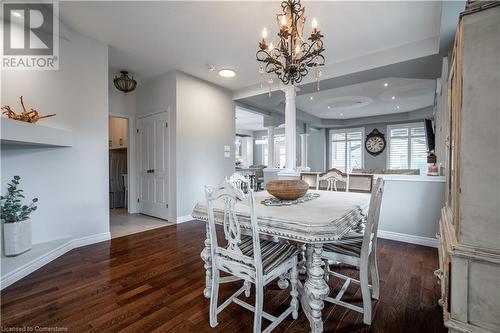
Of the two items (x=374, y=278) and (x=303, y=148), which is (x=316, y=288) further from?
(x=303, y=148)

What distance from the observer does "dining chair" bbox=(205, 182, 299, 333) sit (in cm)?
133

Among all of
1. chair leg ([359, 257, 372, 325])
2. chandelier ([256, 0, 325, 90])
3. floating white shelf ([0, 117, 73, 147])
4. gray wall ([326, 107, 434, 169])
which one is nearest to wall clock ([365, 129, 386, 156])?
gray wall ([326, 107, 434, 169])

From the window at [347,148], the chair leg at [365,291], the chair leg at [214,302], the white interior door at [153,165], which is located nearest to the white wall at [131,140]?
the white interior door at [153,165]

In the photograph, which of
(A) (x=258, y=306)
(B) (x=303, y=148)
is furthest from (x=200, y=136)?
(B) (x=303, y=148)

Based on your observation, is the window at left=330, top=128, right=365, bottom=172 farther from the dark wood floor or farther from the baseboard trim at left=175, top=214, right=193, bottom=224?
the baseboard trim at left=175, top=214, right=193, bottom=224

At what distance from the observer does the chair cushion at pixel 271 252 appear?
55.6 inches

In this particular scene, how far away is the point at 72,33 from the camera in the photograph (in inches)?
114

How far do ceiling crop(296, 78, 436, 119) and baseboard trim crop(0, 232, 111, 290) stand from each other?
199 inches

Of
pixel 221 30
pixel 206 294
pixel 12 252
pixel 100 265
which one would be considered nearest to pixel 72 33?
pixel 221 30

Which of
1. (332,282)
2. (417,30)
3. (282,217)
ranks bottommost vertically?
(332,282)

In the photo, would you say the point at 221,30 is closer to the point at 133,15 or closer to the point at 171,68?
the point at 133,15

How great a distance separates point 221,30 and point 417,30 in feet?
7.66

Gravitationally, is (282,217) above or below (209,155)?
below

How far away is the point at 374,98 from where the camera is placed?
6148 millimetres
